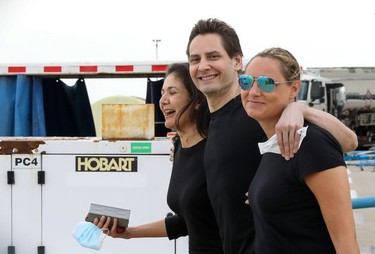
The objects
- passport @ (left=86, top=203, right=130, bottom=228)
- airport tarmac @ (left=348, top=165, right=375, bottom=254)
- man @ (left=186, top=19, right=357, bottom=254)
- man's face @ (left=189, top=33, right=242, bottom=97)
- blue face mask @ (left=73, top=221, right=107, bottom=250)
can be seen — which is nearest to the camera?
man @ (left=186, top=19, right=357, bottom=254)

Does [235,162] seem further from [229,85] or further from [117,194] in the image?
[117,194]

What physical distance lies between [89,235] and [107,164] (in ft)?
6.45

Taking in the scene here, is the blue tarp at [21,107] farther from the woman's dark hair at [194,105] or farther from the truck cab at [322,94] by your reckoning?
the truck cab at [322,94]

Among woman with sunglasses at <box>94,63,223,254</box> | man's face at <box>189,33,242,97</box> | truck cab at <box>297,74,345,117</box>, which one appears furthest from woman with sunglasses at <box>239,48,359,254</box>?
truck cab at <box>297,74,345,117</box>

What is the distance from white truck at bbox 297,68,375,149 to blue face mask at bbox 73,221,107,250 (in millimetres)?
18758

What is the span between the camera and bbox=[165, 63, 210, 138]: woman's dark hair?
2.76 m

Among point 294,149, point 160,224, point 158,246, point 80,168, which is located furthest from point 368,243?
point 294,149

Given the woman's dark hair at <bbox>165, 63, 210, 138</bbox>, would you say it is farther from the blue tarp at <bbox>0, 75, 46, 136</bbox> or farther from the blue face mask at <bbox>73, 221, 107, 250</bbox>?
the blue tarp at <bbox>0, 75, 46, 136</bbox>

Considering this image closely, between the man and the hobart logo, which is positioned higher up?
the man

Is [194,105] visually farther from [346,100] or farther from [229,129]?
[346,100]

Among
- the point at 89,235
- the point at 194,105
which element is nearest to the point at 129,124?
the point at 194,105

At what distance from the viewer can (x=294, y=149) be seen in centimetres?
184

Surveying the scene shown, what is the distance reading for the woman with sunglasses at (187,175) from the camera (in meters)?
2.56

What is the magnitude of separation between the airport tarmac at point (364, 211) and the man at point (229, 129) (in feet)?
16.9
